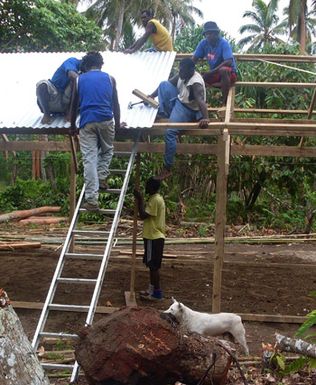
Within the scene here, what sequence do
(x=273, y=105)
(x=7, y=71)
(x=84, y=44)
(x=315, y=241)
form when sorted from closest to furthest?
(x=7, y=71) < (x=315, y=241) < (x=273, y=105) < (x=84, y=44)

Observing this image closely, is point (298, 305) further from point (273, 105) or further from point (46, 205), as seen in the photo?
point (46, 205)

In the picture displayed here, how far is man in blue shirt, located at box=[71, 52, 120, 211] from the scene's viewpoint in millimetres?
7062

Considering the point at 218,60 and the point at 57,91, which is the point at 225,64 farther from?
the point at 57,91

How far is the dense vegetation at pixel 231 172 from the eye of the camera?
1655 centimetres

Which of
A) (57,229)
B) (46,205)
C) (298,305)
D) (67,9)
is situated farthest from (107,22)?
(298,305)

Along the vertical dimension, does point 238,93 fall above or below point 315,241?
above

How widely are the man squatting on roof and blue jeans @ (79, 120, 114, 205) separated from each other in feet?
2.76

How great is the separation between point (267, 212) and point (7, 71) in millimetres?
9398

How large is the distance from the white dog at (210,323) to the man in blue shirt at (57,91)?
308 centimetres

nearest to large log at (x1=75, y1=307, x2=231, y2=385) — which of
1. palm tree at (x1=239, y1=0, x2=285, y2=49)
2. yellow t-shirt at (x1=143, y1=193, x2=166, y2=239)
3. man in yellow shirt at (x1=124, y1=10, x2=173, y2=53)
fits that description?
yellow t-shirt at (x1=143, y1=193, x2=166, y2=239)

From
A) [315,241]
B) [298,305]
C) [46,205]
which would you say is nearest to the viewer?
[298,305]

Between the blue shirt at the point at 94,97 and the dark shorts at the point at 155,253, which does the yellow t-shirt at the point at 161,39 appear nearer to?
the blue shirt at the point at 94,97

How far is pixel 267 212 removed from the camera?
17.1 m

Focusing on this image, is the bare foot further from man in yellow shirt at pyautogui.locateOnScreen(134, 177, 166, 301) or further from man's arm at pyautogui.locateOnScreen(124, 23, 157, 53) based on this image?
man's arm at pyautogui.locateOnScreen(124, 23, 157, 53)
